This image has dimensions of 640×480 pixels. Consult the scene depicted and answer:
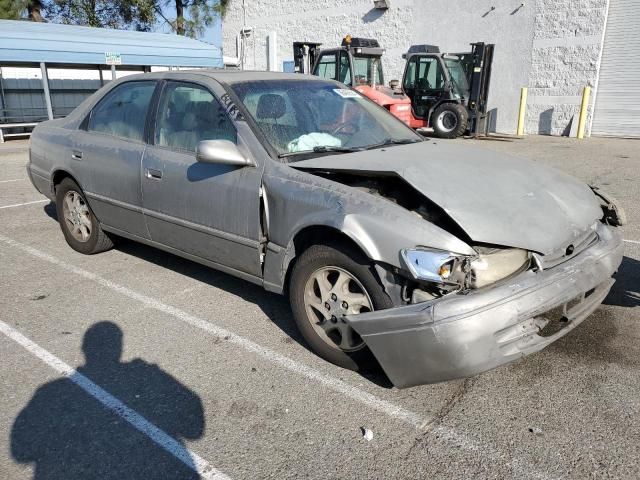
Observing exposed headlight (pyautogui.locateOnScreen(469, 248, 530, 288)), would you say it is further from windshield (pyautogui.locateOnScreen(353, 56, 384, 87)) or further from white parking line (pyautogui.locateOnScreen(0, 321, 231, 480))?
windshield (pyautogui.locateOnScreen(353, 56, 384, 87))

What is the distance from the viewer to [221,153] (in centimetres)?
341

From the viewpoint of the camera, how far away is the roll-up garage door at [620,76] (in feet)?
54.7

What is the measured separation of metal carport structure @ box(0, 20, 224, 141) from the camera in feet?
48.8

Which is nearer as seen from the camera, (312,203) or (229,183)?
(312,203)

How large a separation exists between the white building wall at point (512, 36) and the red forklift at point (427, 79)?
3716mm

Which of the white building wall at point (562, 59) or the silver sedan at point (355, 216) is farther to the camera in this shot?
the white building wall at point (562, 59)

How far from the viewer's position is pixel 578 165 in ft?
37.7

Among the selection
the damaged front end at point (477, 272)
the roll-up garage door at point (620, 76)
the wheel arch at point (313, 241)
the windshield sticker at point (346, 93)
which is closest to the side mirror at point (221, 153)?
the damaged front end at point (477, 272)

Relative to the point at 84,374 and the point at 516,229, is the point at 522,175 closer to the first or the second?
the point at 516,229

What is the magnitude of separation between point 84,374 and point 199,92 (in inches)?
83.2

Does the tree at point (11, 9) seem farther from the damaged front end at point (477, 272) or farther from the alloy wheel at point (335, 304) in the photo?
the alloy wheel at point (335, 304)

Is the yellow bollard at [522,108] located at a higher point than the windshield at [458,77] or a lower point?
lower

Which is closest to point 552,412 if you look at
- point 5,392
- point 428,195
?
point 428,195

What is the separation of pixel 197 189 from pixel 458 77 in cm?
1388
